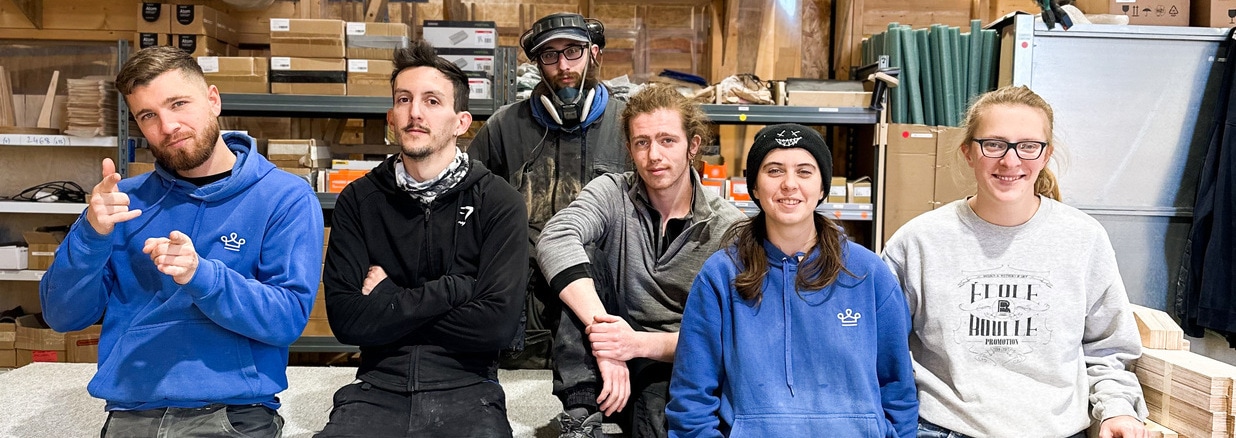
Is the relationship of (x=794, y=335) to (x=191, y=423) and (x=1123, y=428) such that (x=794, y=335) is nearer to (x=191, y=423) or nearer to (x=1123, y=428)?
(x=1123, y=428)

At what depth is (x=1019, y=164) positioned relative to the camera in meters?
1.84

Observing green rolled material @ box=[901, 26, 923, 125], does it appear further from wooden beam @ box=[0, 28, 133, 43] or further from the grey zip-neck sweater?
wooden beam @ box=[0, 28, 133, 43]

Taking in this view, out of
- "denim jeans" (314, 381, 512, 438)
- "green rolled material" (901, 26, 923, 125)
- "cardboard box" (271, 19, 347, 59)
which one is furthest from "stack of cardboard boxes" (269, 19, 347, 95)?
"green rolled material" (901, 26, 923, 125)

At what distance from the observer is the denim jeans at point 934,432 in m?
1.81

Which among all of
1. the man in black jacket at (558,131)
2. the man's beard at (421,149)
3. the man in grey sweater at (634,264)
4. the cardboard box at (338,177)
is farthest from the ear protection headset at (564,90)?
the cardboard box at (338,177)

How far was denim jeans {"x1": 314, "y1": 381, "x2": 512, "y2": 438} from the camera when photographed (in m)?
1.88

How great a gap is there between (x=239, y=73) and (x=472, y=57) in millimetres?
1048

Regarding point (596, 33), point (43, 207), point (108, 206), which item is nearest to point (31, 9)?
point (43, 207)

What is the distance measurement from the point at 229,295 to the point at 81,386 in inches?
57.9

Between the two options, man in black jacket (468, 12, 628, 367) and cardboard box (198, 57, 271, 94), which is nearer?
man in black jacket (468, 12, 628, 367)

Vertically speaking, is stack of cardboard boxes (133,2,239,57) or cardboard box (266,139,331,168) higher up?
stack of cardboard boxes (133,2,239,57)

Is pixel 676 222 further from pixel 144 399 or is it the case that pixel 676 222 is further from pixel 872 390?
pixel 144 399

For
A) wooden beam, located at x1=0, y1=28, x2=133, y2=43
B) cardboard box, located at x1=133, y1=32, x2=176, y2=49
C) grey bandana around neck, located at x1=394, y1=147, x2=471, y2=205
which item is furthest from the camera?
wooden beam, located at x1=0, y1=28, x2=133, y2=43

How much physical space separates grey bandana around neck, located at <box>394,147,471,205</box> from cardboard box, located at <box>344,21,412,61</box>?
6.21 feet
